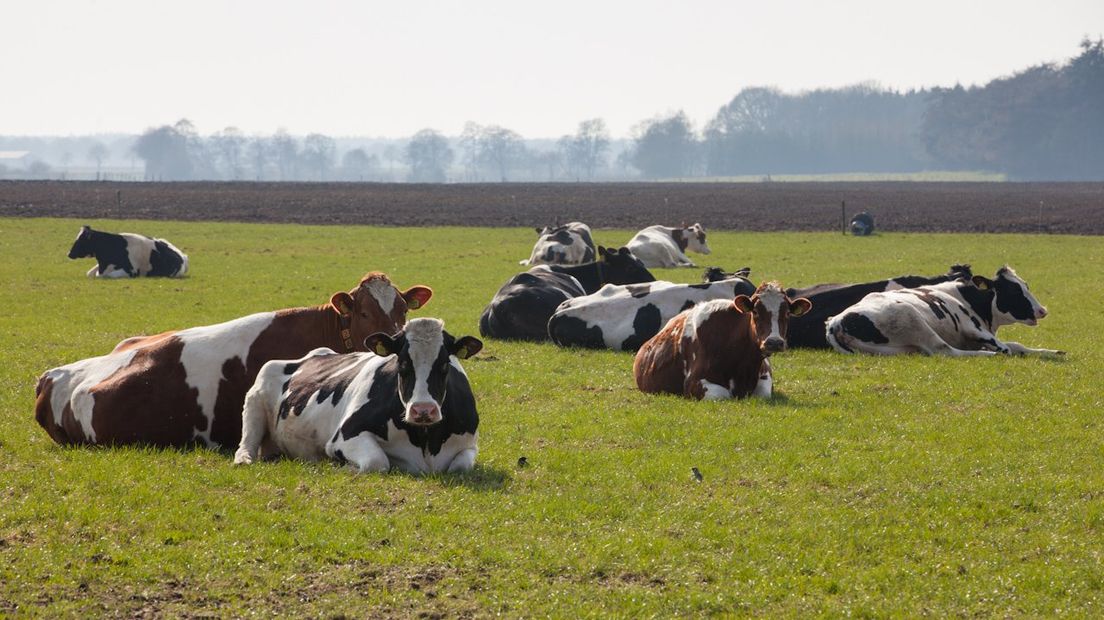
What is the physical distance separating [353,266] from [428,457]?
2465 cm

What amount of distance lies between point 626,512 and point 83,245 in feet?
89.8

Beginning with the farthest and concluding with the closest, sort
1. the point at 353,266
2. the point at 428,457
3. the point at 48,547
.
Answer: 1. the point at 353,266
2. the point at 428,457
3. the point at 48,547

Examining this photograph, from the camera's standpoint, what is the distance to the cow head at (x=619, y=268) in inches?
952

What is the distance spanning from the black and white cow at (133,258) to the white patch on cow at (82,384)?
794 inches

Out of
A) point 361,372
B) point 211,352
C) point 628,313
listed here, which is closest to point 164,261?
point 628,313

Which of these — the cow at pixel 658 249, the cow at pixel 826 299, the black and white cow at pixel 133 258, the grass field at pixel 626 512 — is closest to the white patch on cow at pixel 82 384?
the grass field at pixel 626 512

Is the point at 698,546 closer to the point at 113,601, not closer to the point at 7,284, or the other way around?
the point at 113,601

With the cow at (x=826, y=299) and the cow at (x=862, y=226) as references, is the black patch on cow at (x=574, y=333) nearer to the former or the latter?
the cow at (x=826, y=299)

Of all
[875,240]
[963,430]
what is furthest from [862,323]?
[875,240]

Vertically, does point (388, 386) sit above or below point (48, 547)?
above

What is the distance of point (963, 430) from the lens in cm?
1259

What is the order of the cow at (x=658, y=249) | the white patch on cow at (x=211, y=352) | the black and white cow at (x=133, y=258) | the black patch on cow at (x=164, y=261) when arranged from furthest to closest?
1. the cow at (x=658, y=249)
2. the black patch on cow at (x=164, y=261)
3. the black and white cow at (x=133, y=258)
4. the white patch on cow at (x=211, y=352)

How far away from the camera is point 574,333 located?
19672 millimetres

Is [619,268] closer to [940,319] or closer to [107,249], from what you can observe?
[940,319]
